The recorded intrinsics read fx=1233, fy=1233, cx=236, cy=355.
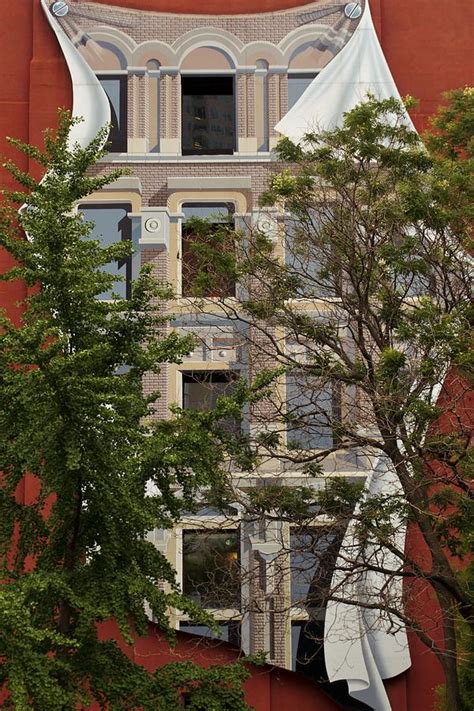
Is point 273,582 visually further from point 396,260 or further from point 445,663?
point 396,260

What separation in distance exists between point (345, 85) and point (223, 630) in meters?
10.2

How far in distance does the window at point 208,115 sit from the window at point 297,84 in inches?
42.7

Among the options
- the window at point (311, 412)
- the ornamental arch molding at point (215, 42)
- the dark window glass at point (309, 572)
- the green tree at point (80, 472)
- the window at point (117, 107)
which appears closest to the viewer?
the green tree at point (80, 472)

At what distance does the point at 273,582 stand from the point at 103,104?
9348 millimetres

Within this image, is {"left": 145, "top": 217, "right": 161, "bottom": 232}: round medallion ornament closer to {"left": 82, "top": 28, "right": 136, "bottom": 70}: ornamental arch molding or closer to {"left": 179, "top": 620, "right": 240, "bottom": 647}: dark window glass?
{"left": 82, "top": 28, "right": 136, "bottom": 70}: ornamental arch molding

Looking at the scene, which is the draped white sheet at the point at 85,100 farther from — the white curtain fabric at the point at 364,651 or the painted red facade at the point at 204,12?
the white curtain fabric at the point at 364,651

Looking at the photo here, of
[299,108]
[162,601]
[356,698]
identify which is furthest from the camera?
[299,108]

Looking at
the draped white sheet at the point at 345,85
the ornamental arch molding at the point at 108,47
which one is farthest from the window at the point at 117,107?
the draped white sheet at the point at 345,85

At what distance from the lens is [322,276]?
17672mm

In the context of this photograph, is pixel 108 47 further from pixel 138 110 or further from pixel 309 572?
pixel 309 572

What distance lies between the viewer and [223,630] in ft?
69.3

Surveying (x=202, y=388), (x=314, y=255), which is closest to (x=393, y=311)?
(x=314, y=255)

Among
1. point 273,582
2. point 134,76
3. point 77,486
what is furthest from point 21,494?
point 134,76

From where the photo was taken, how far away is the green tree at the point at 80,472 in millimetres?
14836
